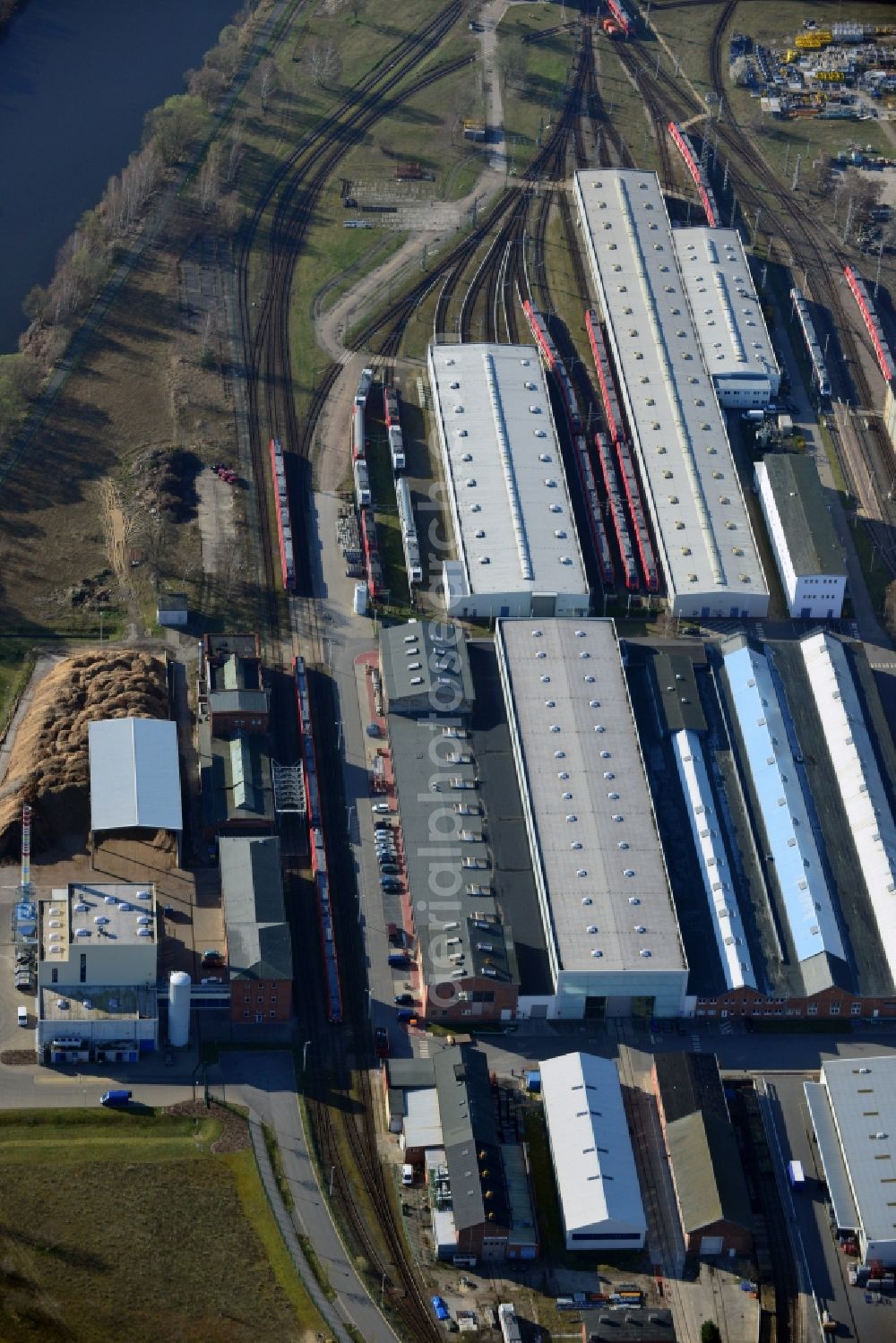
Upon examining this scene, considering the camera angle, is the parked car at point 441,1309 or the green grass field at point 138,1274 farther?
the parked car at point 441,1309

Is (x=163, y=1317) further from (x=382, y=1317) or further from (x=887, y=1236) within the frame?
(x=887, y=1236)

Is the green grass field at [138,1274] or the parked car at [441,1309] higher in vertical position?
the green grass field at [138,1274]

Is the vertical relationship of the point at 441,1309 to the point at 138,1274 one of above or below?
below

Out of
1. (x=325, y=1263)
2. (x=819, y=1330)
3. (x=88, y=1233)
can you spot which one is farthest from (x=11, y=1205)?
(x=819, y=1330)

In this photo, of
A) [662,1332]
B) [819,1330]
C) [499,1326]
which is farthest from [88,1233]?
[819,1330]

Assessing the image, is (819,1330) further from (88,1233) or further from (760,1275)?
(88,1233)

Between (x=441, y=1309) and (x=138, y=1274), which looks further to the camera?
(x=138, y=1274)

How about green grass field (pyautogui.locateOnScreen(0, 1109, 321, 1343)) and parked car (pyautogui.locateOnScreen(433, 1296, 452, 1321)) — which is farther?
parked car (pyautogui.locateOnScreen(433, 1296, 452, 1321))

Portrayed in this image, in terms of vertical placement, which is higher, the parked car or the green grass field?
the green grass field

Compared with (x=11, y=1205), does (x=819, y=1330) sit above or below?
below
